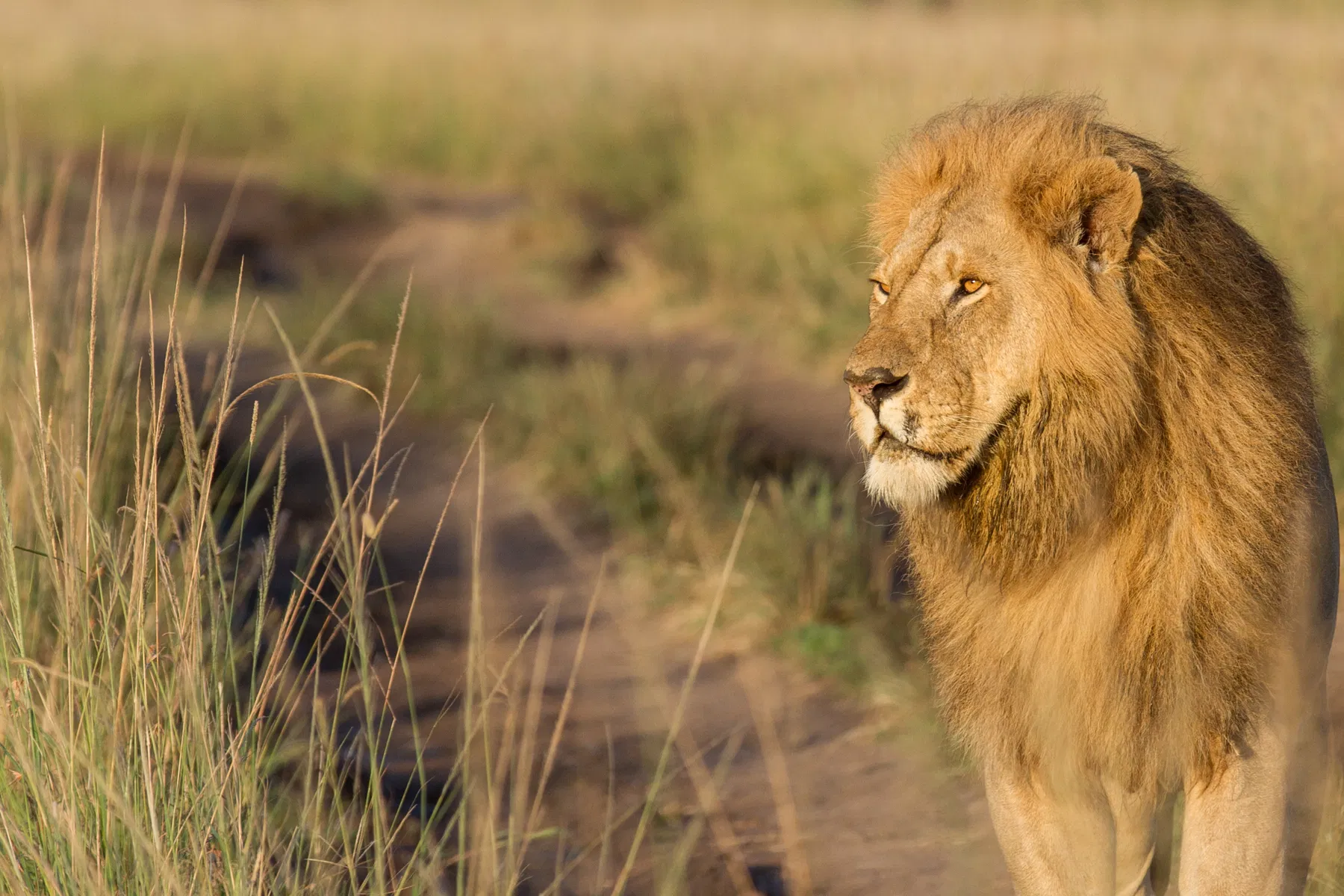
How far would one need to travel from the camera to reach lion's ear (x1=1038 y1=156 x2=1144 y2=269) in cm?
240

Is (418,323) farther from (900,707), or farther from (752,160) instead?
(900,707)

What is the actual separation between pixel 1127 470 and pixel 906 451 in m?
0.36

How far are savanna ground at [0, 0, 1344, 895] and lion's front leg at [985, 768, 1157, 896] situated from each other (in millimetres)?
541

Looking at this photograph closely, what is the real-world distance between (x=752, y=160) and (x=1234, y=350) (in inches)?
334

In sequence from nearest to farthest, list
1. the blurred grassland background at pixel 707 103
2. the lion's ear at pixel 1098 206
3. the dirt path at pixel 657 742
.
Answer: the lion's ear at pixel 1098 206 < the dirt path at pixel 657 742 < the blurred grassland background at pixel 707 103

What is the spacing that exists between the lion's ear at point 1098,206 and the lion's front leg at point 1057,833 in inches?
37.6

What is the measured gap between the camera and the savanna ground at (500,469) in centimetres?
241

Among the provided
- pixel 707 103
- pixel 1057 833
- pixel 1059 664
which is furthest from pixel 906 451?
pixel 707 103

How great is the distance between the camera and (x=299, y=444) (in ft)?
22.2

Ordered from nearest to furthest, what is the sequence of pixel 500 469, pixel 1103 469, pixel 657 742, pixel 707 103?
pixel 1103 469, pixel 657 742, pixel 500 469, pixel 707 103

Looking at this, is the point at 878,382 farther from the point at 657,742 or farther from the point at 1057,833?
the point at 657,742

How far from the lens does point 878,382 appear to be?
95.6 inches

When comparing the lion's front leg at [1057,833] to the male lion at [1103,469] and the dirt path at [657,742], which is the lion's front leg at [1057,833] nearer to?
the male lion at [1103,469]

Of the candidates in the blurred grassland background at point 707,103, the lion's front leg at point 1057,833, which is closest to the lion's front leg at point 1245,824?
the lion's front leg at point 1057,833
